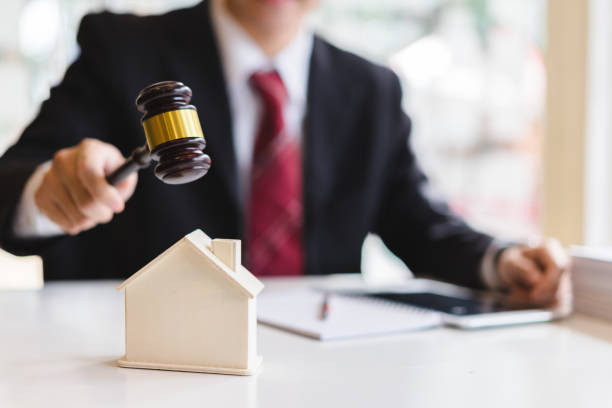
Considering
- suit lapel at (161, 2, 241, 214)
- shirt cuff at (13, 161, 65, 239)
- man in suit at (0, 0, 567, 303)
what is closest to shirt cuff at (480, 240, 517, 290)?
man in suit at (0, 0, 567, 303)

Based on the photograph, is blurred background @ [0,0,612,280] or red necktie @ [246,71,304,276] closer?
red necktie @ [246,71,304,276]

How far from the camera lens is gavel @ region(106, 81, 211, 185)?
49cm

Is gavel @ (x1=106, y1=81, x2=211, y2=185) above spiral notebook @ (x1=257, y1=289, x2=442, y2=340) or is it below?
above

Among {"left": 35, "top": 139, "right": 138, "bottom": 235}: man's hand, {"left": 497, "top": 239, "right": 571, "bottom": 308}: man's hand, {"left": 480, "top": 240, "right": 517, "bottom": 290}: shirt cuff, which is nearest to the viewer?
{"left": 35, "top": 139, "right": 138, "bottom": 235}: man's hand

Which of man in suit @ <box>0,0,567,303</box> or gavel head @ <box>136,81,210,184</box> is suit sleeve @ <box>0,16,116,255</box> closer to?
man in suit @ <box>0,0,567,303</box>

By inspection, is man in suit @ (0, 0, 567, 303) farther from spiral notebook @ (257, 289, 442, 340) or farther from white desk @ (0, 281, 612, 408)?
white desk @ (0, 281, 612, 408)

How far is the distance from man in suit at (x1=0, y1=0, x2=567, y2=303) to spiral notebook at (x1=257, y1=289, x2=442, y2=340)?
36cm

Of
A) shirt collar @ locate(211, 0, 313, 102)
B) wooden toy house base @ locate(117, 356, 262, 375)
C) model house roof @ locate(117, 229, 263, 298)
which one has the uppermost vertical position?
shirt collar @ locate(211, 0, 313, 102)

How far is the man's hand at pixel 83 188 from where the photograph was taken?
715 millimetres

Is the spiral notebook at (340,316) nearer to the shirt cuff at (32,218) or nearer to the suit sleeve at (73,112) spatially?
the shirt cuff at (32,218)

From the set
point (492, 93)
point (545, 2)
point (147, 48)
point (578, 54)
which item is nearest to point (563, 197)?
point (578, 54)

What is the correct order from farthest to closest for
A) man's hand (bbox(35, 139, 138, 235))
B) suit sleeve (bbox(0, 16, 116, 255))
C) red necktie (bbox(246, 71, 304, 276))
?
1. red necktie (bbox(246, 71, 304, 276))
2. suit sleeve (bbox(0, 16, 116, 255))
3. man's hand (bbox(35, 139, 138, 235))

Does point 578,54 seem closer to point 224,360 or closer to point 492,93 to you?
point 224,360

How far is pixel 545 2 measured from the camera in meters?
1.81
